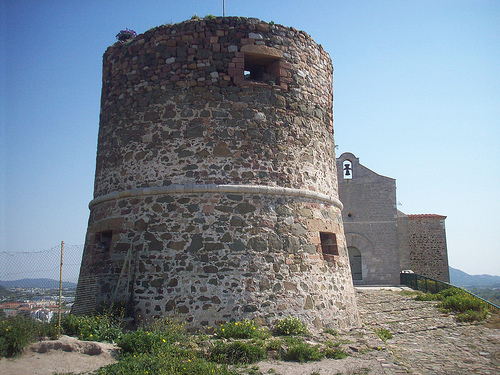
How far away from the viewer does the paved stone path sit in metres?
5.81

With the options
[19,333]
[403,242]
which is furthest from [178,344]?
[403,242]

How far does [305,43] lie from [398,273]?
14.4 metres

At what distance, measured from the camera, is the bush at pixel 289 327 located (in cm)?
717

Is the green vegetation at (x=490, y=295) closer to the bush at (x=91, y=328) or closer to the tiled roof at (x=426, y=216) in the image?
the tiled roof at (x=426, y=216)

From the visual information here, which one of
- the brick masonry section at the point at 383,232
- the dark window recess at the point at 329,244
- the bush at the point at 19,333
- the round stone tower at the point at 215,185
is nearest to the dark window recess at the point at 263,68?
the round stone tower at the point at 215,185

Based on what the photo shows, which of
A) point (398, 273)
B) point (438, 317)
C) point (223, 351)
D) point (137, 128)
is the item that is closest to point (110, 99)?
point (137, 128)

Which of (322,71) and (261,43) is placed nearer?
(261,43)

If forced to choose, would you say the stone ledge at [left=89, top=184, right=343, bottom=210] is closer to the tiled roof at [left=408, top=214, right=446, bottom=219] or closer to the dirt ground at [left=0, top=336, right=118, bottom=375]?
the dirt ground at [left=0, top=336, right=118, bottom=375]

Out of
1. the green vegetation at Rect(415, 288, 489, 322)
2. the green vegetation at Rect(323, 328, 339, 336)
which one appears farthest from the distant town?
the green vegetation at Rect(415, 288, 489, 322)

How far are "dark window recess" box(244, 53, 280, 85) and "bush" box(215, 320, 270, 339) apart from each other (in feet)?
14.5

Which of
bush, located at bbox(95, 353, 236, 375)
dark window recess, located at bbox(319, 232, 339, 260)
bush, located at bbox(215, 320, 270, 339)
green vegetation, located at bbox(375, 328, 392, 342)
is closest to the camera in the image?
bush, located at bbox(95, 353, 236, 375)

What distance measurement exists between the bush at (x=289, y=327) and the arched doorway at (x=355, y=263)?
46.9ft

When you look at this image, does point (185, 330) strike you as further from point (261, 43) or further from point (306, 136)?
point (261, 43)

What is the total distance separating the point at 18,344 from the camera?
5324 mm
